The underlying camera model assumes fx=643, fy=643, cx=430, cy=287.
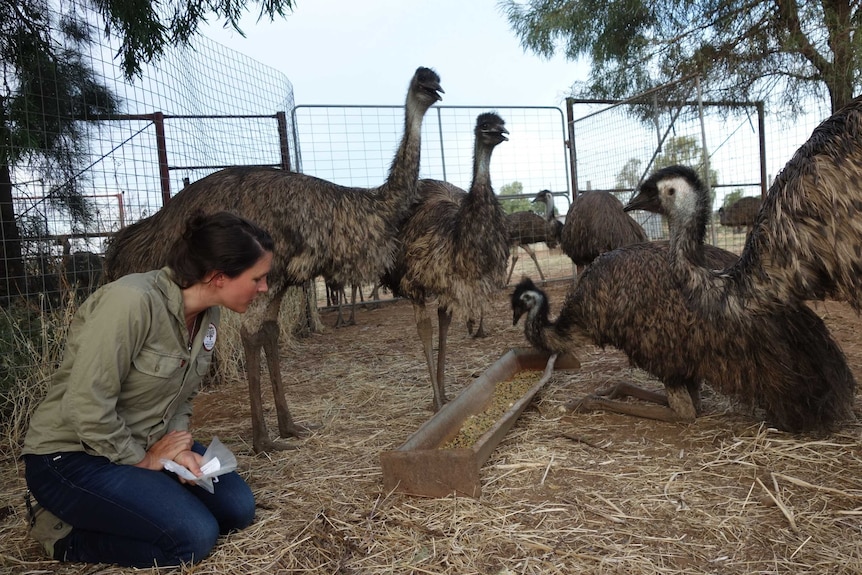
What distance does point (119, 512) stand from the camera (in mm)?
2311

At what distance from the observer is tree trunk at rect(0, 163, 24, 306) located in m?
4.68

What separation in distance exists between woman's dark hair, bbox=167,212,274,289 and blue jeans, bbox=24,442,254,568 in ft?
2.45

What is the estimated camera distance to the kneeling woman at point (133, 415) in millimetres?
2258

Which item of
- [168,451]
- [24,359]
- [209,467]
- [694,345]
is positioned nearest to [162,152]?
[24,359]

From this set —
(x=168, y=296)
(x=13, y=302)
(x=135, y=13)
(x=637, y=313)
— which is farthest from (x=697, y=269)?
(x=13, y=302)

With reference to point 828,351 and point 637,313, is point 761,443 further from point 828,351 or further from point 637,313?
point 637,313

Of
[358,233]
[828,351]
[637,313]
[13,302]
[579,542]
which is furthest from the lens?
[13,302]

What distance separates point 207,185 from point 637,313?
2535 mm

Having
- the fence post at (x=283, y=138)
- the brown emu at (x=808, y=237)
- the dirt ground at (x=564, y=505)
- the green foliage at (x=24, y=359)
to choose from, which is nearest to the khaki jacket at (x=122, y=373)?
the dirt ground at (x=564, y=505)

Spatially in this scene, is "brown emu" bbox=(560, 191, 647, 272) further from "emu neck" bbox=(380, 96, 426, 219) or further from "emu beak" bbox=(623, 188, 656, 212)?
"emu neck" bbox=(380, 96, 426, 219)

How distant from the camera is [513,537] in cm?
245

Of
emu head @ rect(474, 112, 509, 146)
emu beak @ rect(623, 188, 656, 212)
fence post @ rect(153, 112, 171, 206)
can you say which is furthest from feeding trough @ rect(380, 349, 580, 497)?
fence post @ rect(153, 112, 171, 206)

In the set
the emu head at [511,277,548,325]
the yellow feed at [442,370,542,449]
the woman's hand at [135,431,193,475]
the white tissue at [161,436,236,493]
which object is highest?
the emu head at [511,277,548,325]

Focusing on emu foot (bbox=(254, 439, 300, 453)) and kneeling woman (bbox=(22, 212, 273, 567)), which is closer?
kneeling woman (bbox=(22, 212, 273, 567))
